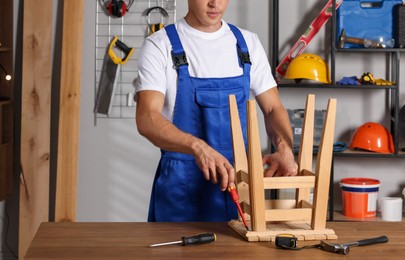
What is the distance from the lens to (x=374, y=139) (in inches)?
191

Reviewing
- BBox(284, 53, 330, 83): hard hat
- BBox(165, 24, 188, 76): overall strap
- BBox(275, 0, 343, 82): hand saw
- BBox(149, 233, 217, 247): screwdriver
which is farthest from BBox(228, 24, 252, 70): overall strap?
BBox(275, 0, 343, 82): hand saw

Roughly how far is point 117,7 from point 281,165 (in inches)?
106

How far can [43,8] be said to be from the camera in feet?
16.2

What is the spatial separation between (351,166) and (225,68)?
243 centimetres

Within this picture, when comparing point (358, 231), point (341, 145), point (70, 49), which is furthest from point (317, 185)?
point (70, 49)

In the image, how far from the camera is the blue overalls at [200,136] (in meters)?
2.87

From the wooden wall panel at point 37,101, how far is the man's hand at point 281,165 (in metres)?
2.61

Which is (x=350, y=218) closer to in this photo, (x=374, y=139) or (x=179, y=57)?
(x=374, y=139)

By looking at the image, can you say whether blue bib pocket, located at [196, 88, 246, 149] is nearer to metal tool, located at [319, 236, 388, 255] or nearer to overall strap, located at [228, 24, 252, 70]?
overall strap, located at [228, 24, 252, 70]

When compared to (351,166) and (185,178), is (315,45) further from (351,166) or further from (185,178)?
(185,178)

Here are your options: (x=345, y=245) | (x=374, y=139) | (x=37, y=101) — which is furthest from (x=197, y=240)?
(x=37, y=101)

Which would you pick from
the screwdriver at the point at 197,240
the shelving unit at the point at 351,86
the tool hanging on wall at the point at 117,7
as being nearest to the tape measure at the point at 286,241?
the screwdriver at the point at 197,240

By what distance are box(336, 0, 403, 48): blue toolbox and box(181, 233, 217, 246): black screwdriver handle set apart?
9.39ft

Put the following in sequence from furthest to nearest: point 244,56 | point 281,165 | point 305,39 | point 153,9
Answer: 1. point 153,9
2. point 305,39
3. point 244,56
4. point 281,165
